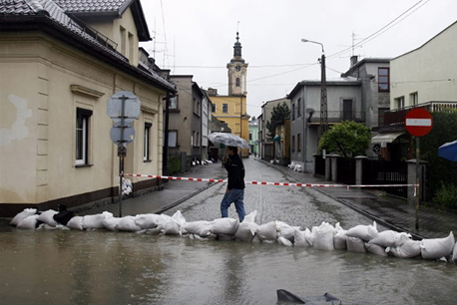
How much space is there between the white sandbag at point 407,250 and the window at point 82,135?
26.9 ft

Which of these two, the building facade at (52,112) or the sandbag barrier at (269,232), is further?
the building facade at (52,112)

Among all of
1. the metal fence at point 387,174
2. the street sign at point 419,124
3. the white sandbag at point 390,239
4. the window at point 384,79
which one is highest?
the window at point 384,79

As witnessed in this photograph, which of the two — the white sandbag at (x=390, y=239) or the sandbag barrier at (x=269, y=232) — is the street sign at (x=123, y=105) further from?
the white sandbag at (x=390, y=239)

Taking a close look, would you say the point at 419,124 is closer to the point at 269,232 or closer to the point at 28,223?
the point at 269,232

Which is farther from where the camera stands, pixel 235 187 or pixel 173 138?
pixel 173 138

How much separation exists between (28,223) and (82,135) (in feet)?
12.3

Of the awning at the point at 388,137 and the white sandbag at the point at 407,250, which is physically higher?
the awning at the point at 388,137

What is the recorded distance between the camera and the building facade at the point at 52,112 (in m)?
9.70

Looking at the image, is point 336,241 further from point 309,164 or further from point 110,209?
point 309,164

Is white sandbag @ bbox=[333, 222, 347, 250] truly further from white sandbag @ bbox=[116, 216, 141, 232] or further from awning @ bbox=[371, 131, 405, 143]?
awning @ bbox=[371, 131, 405, 143]

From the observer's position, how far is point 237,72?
94.6 metres

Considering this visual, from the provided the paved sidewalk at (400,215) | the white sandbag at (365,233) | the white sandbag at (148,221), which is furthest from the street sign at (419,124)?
the white sandbag at (148,221)

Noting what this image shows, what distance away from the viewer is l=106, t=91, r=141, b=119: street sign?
10.6 metres

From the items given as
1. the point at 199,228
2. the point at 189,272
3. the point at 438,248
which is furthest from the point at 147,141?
the point at 438,248
